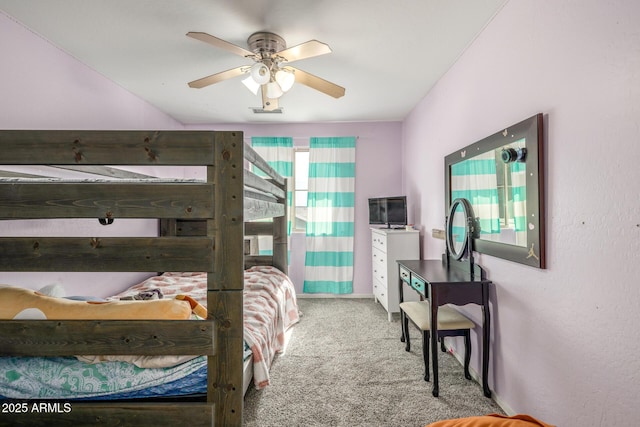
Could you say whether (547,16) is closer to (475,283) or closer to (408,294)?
(475,283)

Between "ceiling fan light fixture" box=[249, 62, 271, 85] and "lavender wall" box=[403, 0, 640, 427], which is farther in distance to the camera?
"ceiling fan light fixture" box=[249, 62, 271, 85]

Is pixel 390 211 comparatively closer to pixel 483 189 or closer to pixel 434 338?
pixel 483 189

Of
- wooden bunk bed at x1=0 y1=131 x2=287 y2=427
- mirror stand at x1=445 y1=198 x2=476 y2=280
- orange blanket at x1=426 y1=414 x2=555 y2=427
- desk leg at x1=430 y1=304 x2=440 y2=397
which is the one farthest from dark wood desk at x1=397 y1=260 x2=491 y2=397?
wooden bunk bed at x1=0 y1=131 x2=287 y2=427

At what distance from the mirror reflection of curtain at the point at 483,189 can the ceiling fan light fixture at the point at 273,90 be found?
150cm

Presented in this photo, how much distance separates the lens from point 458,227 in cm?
257

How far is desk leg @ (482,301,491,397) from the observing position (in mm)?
2035

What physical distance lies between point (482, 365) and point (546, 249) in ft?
3.25

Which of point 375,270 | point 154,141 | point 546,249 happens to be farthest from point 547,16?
point 375,270

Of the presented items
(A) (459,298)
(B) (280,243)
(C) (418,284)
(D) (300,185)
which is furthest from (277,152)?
(A) (459,298)

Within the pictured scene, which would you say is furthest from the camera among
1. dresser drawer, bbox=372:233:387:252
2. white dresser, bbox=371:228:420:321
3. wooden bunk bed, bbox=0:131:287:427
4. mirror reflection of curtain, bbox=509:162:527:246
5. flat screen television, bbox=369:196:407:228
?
flat screen television, bbox=369:196:407:228

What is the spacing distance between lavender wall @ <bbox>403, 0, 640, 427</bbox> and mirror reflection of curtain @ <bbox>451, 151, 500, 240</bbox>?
211 mm

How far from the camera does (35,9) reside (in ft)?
6.38

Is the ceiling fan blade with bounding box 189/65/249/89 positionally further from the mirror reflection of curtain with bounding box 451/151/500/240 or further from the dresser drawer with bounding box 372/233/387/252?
the dresser drawer with bounding box 372/233/387/252

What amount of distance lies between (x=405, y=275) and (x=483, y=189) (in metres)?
0.94
